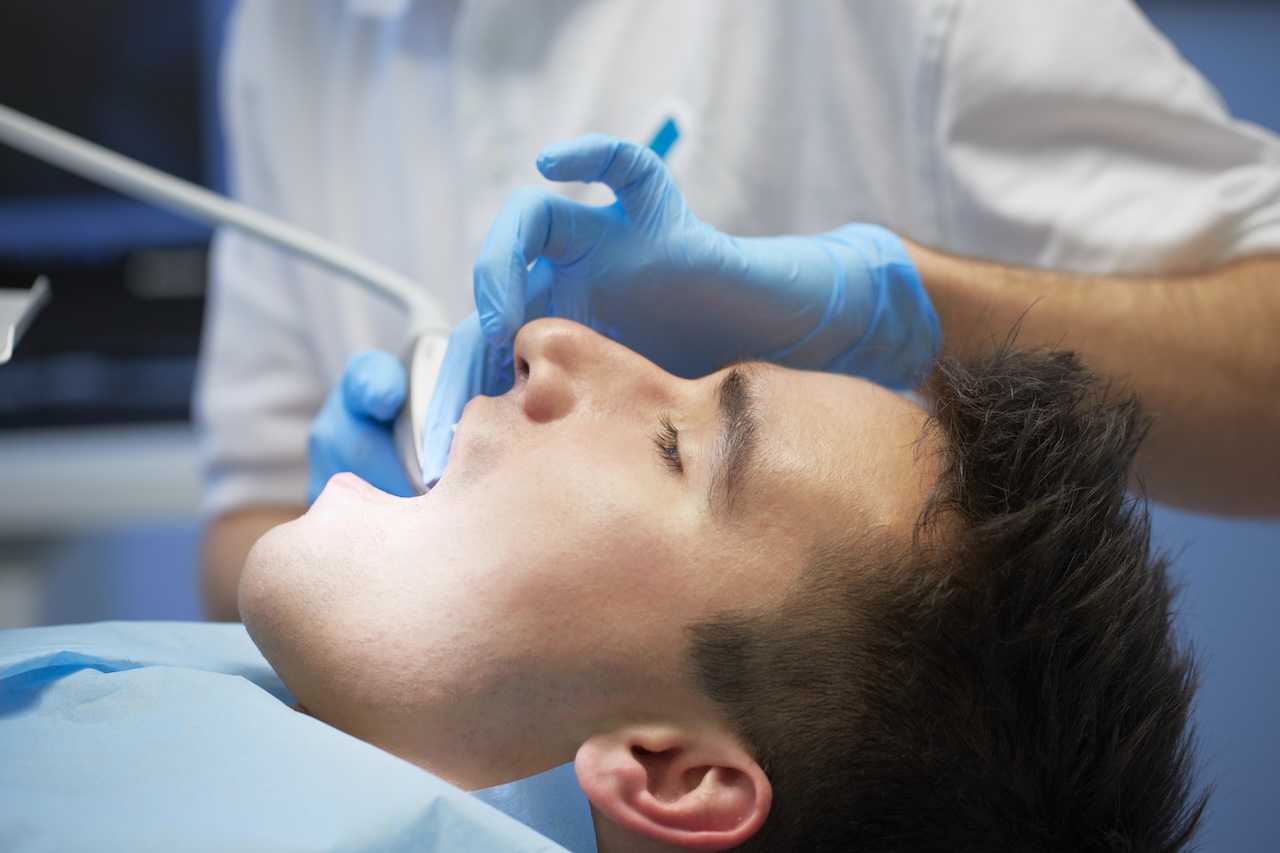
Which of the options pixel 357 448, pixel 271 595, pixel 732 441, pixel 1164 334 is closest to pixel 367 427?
pixel 357 448

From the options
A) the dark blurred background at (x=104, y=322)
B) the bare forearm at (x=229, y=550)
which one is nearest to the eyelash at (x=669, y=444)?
the bare forearm at (x=229, y=550)

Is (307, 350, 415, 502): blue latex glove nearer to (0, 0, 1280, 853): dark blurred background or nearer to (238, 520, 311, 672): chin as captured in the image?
(238, 520, 311, 672): chin

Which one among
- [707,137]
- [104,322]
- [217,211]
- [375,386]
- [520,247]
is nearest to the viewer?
[520,247]

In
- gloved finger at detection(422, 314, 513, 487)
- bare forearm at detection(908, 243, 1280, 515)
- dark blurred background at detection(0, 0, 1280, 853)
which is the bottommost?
dark blurred background at detection(0, 0, 1280, 853)

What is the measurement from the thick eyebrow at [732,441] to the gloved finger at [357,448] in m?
0.35

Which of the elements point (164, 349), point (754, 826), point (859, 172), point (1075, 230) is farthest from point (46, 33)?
point (754, 826)

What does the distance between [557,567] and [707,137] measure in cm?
74

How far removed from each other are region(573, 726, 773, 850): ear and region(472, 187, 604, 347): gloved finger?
373 millimetres

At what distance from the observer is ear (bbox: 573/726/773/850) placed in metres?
0.74

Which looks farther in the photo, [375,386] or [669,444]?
[375,386]

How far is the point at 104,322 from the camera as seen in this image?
2.25 meters

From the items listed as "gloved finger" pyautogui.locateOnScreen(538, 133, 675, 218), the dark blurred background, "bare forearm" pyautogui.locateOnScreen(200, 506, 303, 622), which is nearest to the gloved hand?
"gloved finger" pyautogui.locateOnScreen(538, 133, 675, 218)

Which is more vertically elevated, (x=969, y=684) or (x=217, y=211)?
(x=217, y=211)

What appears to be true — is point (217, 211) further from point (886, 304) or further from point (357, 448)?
point (886, 304)
